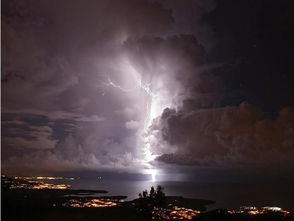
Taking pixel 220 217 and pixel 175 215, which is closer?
pixel 220 217

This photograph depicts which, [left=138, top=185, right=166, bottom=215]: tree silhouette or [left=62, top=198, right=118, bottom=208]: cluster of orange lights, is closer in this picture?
[left=138, top=185, right=166, bottom=215]: tree silhouette

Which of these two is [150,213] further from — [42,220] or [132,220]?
[42,220]

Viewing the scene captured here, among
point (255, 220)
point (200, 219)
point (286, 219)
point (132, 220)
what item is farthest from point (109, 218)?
point (286, 219)

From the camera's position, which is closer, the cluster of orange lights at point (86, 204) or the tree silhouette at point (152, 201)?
the tree silhouette at point (152, 201)

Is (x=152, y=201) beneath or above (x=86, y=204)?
above

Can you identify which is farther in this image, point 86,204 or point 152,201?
point 86,204

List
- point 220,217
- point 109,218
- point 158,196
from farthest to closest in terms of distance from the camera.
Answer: point 158,196
point 109,218
point 220,217

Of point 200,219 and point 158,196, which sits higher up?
point 158,196

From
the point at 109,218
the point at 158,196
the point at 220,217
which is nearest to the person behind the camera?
the point at 220,217

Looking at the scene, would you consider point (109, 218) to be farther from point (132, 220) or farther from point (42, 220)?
point (42, 220)
